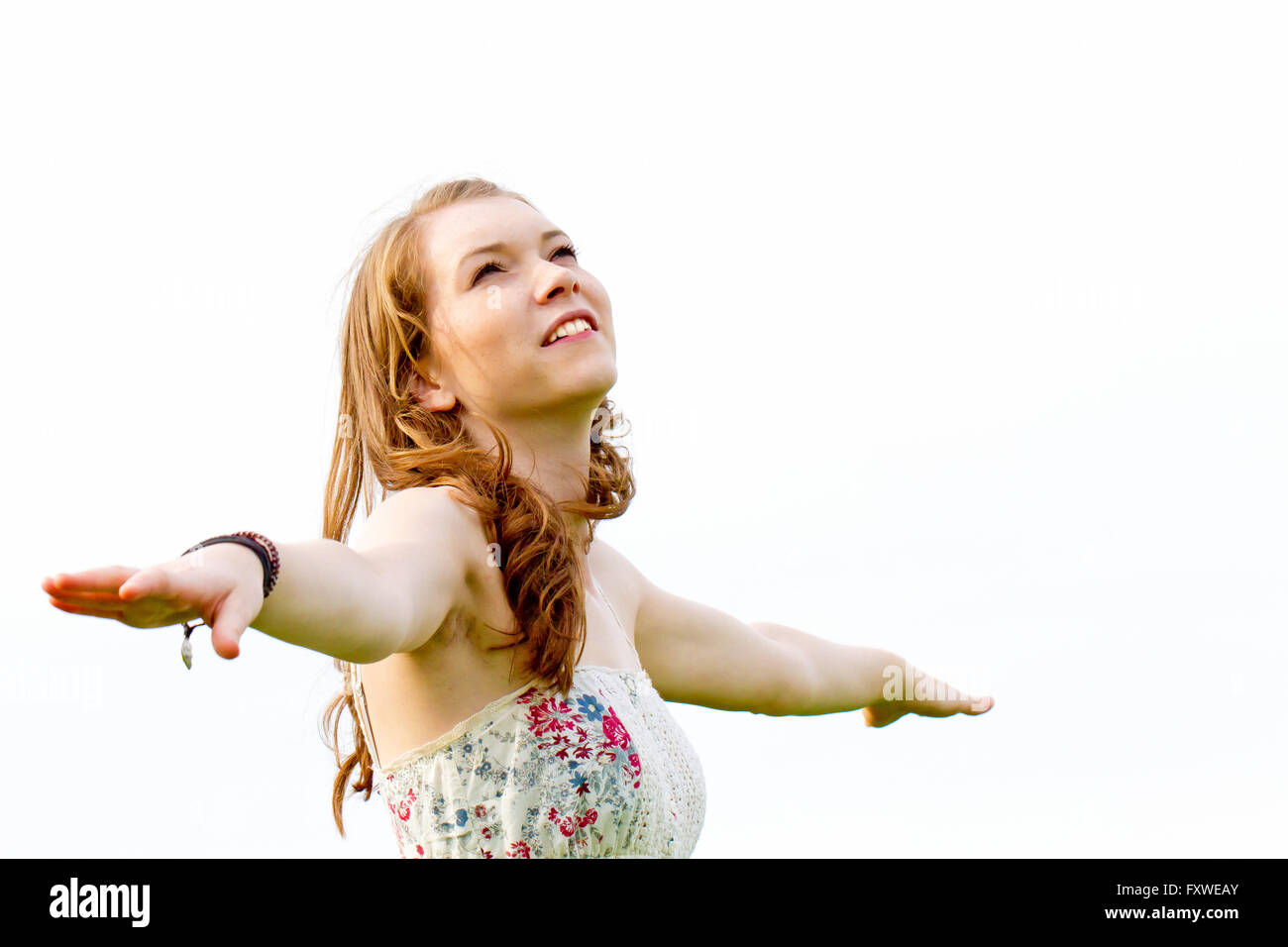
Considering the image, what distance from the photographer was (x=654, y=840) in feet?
10.4

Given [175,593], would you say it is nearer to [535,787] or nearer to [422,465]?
[535,787]

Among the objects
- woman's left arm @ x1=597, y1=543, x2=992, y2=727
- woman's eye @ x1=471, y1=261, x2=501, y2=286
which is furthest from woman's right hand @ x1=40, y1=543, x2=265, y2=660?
woman's left arm @ x1=597, y1=543, x2=992, y2=727

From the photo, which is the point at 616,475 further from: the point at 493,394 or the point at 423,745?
the point at 423,745

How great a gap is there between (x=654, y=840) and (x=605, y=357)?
1199mm

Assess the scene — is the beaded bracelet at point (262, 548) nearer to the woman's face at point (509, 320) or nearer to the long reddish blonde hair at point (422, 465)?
the long reddish blonde hair at point (422, 465)

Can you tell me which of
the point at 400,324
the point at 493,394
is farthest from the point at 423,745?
the point at 400,324

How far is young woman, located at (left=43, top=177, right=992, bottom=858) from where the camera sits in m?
3.03

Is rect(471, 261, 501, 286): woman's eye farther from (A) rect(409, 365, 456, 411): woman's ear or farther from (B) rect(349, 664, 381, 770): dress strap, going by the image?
(B) rect(349, 664, 381, 770): dress strap

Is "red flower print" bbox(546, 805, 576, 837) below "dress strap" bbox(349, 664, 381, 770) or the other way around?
below

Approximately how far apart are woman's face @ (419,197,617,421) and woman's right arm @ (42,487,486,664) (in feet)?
1.28

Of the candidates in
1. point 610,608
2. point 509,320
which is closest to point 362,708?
point 610,608

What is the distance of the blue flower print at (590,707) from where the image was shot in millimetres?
3127

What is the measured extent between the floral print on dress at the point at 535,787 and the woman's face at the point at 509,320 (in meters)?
0.76

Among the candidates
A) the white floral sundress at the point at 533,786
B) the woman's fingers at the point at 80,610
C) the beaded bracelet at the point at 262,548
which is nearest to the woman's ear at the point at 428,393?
the white floral sundress at the point at 533,786
